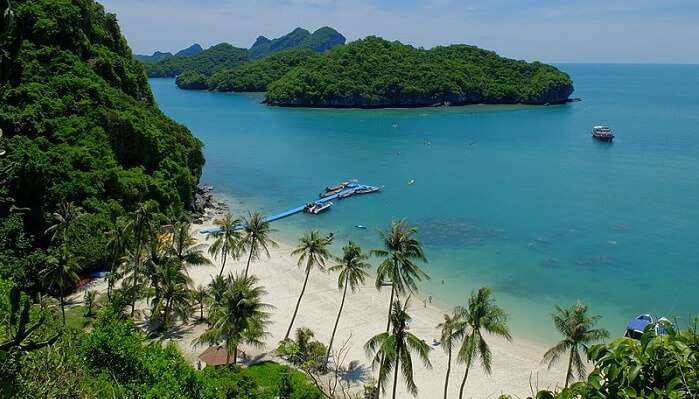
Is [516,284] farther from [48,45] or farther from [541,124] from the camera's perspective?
[541,124]

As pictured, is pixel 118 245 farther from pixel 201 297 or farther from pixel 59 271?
pixel 201 297

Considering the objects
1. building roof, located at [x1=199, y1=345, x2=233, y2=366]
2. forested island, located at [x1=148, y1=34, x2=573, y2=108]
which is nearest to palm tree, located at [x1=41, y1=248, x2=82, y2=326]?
building roof, located at [x1=199, y1=345, x2=233, y2=366]

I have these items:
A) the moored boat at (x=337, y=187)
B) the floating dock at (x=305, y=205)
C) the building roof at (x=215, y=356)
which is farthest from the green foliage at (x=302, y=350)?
the moored boat at (x=337, y=187)

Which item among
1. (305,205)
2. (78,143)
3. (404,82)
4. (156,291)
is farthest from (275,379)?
(404,82)

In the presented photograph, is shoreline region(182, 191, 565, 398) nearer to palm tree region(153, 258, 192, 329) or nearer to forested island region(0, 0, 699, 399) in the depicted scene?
forested island region(0, 0, 699, 399)

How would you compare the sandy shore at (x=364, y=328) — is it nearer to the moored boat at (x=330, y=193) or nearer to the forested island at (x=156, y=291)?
the forested island at (x=156, y=291)

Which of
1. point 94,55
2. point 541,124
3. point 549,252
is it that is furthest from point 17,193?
point 541,124
